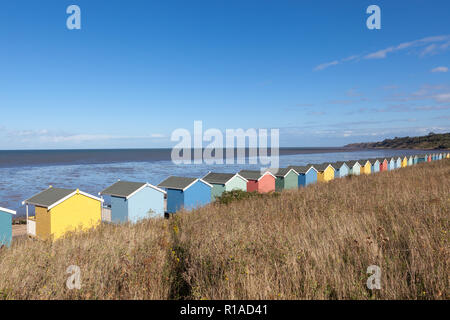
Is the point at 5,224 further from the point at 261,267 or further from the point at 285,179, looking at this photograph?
the point at 285,179

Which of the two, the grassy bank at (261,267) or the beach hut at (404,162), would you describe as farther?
the beach hut at (404,162)

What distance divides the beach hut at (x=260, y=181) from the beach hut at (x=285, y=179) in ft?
2.57

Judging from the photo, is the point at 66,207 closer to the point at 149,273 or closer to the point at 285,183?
the point at 149,273

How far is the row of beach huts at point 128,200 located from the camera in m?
14.7

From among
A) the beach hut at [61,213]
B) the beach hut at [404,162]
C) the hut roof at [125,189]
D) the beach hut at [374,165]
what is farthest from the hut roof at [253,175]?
the beach hut at [404,162]

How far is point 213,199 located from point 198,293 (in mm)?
16739

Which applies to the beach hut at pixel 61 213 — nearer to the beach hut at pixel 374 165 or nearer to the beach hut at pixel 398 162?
the beach hut at pixel 374 165

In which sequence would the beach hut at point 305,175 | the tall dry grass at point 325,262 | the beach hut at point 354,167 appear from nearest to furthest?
the tall dry grass at point 325,262, the beach hut at point 305,175, the beach hut at point 354,167

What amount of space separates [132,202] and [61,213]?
3855mm

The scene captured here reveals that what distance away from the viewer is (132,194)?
1728 centimetres

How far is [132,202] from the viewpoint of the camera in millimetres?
17375

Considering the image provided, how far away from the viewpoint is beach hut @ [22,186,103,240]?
14578mm

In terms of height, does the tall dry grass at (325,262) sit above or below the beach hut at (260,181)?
above
